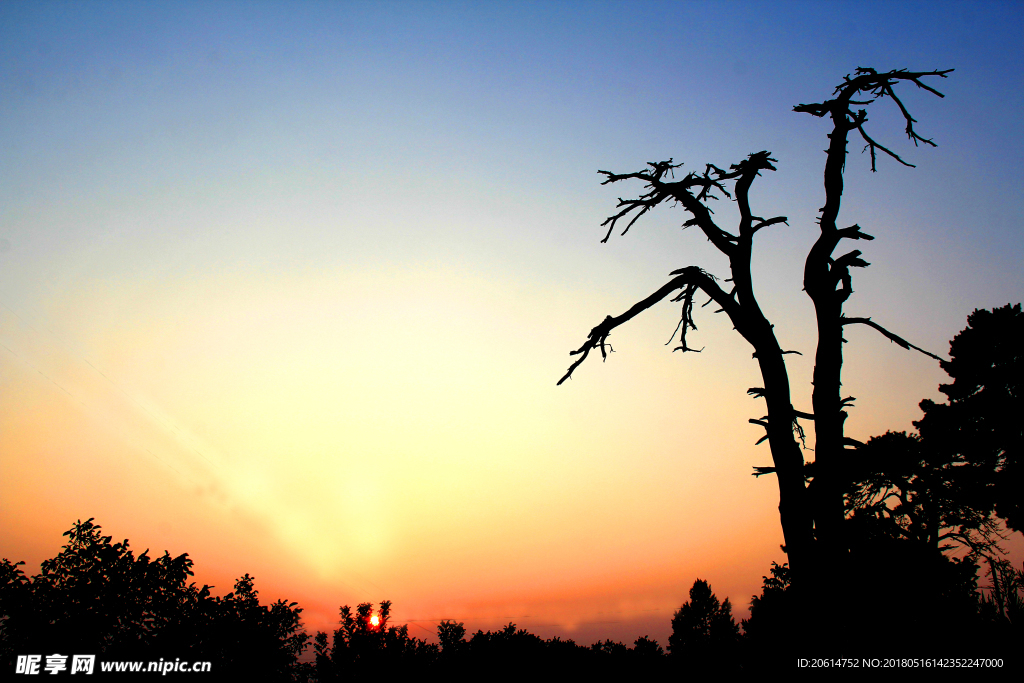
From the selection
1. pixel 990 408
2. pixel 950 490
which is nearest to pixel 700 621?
pixel 990 408

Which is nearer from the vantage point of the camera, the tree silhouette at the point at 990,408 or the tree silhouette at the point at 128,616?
the tree silhouette at the point at 990,408

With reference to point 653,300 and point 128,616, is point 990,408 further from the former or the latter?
point 128,616

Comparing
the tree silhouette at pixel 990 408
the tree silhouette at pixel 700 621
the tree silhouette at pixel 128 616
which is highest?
the tree silhouette at pixel 990 408

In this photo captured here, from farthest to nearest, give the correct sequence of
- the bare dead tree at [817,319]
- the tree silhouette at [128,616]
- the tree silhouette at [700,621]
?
1. the tree silhouette at [700,621]
2. the tree silhouette at [128,616]
3. the bare dead tree at [817,319]

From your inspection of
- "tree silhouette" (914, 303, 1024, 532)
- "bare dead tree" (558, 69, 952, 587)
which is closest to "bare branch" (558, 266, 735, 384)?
"bare dead tree" (558, 69, 952, 587)

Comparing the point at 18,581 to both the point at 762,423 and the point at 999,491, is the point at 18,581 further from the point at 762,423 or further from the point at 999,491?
the point at 999,491

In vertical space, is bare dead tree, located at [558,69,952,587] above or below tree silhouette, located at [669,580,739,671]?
above

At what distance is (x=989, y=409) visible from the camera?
85.7 ft

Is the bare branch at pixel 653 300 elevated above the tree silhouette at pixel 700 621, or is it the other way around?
the bare branch at pixel 653 300

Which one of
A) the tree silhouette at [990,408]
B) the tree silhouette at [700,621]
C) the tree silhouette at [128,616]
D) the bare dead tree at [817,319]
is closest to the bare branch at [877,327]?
the bare dead tree at [817,319]

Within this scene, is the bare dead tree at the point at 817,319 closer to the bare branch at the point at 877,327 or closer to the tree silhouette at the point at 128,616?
the bare branch at the point at 877,327

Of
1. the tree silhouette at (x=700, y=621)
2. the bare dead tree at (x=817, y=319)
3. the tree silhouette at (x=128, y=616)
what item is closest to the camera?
the bare dead tree at (x=817, y=319)

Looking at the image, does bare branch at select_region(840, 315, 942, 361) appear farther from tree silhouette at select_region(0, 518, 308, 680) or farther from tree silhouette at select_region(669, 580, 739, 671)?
tree silhouette at select_region(669, 580, 739, 671)

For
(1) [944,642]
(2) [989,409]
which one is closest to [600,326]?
(1) [944,642]
